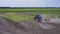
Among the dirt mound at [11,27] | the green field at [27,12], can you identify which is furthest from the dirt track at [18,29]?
the green field at [27,12]

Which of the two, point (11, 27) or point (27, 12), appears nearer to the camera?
point (11, 27)

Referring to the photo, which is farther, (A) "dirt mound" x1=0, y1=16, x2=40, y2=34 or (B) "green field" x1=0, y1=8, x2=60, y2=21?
(B) "green field" x1=0, y1=8, x2=60, y2=21

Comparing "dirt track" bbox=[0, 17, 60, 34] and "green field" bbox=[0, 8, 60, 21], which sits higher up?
"green field" bbox=[0, 8, 60, 21]

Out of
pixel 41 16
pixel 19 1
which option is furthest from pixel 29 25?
pixel 19 1

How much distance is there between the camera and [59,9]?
1.06 m

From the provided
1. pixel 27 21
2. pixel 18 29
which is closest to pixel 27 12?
pixel 27 21

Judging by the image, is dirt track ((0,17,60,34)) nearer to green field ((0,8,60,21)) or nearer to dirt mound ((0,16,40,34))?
dirt mound ((0,16,40,34))

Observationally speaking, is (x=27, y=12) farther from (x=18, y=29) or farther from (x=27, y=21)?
(x=18, y=29)

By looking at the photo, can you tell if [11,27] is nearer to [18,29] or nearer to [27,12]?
[18,29]

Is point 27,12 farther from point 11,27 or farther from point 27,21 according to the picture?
point 11,27

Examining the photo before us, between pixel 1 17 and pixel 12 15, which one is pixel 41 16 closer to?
pixel 12 15

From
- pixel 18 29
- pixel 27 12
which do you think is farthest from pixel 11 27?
pixel 27 12

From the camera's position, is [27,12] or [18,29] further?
[27,12]

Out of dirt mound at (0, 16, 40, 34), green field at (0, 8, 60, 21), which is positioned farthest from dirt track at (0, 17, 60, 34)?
green field at (0, 8, 60, 21)
